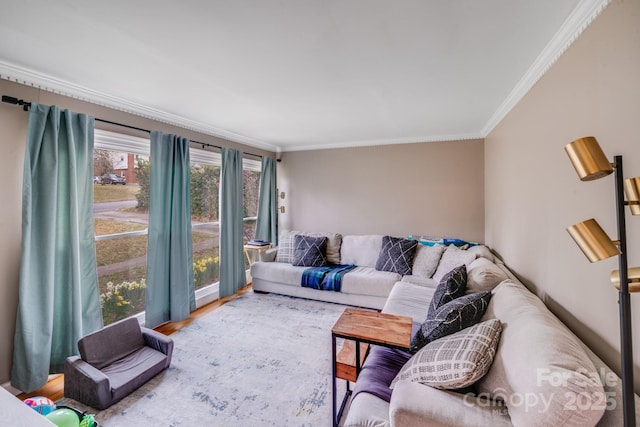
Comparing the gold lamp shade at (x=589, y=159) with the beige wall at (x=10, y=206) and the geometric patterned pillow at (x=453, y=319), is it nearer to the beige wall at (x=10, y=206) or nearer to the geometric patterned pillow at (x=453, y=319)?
the geometric patterned pillow at (x=453, y=319)

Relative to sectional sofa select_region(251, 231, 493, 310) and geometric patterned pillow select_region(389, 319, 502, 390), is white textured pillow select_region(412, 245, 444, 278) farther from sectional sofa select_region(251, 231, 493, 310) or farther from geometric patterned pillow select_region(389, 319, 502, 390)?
geometric patterned pillow select_region(389, 319, 502, 390)

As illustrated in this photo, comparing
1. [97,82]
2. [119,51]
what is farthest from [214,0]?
[97,82]

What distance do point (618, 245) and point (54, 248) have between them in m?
3.31

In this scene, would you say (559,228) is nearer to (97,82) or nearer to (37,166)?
(97,82)

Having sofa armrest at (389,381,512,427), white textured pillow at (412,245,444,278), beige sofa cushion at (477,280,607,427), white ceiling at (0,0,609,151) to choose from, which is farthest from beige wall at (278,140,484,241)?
sofa armrest at (389,381,512,427)

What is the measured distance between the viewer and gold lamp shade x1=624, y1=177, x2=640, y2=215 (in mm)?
832

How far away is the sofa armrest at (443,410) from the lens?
3.45ft

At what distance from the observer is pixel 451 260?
3336mm

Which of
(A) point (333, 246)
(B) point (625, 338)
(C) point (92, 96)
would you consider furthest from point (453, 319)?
(C) point (92, 96)

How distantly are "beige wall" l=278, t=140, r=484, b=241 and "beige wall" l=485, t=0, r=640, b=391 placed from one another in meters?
1.68

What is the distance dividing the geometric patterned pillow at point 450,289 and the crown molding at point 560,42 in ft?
5.18

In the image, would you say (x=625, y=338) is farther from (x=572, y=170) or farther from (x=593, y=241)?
(x=572, y=170)

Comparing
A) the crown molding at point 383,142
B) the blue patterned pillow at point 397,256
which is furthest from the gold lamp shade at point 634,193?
the crown molding at point 383,142

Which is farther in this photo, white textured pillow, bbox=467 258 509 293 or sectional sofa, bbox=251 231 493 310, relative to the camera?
sectional sofa, bbox=251 231 493 310
